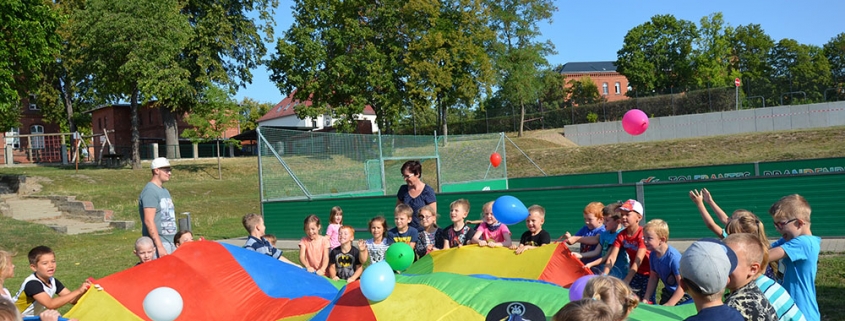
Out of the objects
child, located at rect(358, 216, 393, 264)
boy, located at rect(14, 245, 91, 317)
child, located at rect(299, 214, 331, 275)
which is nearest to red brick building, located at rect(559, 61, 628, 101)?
child, located at rect(299, 214, 331, 275)

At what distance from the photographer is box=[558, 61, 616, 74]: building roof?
347ft

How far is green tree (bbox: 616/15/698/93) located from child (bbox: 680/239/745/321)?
62718 millimetres

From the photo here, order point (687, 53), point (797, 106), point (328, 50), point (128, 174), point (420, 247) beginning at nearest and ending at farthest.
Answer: point (420, 247) < point (128, 174) < point (797, 106) < point (328, 50) < point (687, 53)

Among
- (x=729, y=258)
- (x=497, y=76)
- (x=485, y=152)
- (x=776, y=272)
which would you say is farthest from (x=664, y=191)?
(x=497, y=76)

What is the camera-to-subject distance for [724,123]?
1602 inches

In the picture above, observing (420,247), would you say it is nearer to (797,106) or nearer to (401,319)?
(401,319)

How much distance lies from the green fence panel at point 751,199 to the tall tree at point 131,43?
25.5 meters

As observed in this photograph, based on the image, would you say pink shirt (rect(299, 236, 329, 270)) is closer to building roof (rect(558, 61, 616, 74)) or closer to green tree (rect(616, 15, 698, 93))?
green tree (rect(616, 15, 698, 93))

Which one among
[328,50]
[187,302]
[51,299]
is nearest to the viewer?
[51,299]

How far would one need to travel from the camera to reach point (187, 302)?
21.5 feet

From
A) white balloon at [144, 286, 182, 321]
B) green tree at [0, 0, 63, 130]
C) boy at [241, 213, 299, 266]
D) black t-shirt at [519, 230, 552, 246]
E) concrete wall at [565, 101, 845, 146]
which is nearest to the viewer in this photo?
white balloon at [144, 286, 182, 321]

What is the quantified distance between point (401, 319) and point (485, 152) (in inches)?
706

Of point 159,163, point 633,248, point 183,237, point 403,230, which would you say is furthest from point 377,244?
point 633,248

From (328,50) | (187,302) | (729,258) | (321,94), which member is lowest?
(187,302)
